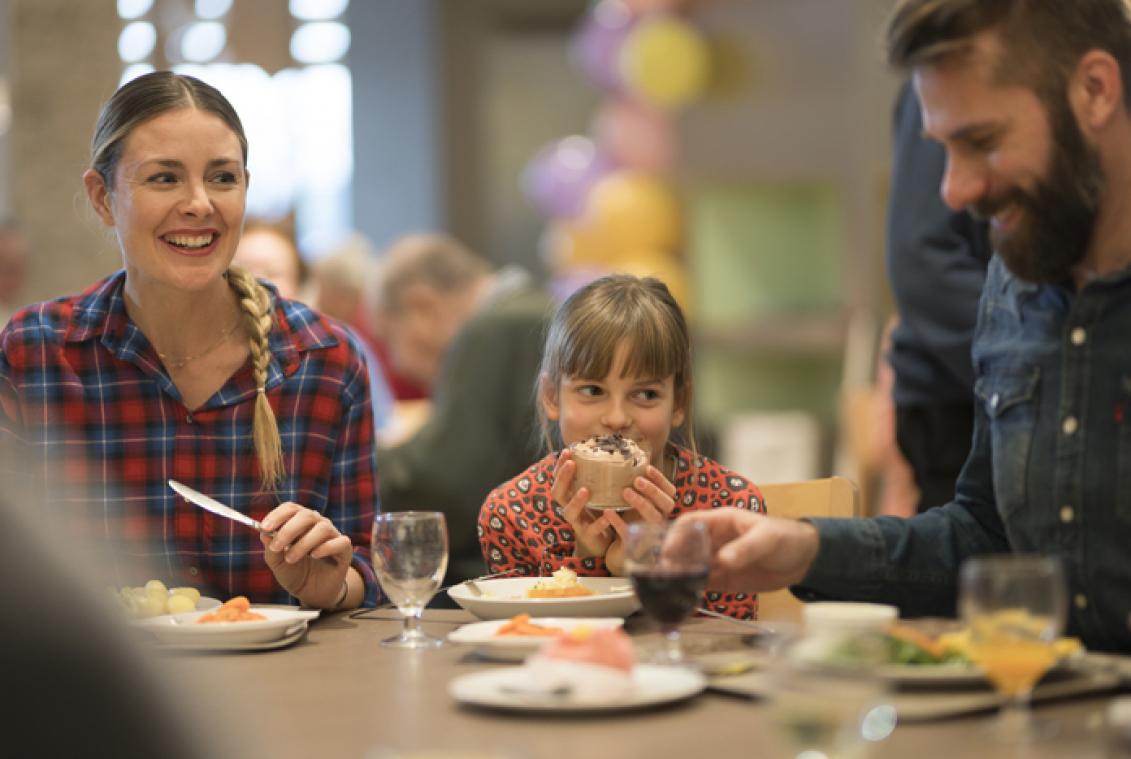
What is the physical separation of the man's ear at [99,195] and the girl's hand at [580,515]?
0.91 m

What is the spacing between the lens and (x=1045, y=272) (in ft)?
6.08

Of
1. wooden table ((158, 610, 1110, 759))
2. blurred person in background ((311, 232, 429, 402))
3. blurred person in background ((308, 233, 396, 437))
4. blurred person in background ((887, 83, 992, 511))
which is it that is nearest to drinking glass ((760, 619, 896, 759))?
wooden table ((158, 610, 1110, 759))

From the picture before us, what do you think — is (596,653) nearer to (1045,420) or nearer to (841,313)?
(1045,420)

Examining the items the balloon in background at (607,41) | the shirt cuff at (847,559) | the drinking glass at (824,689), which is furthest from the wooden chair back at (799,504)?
the balloon in background at (607,41)

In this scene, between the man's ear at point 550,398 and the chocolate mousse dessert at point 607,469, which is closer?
the chocolate mousse dessert at point 607,469

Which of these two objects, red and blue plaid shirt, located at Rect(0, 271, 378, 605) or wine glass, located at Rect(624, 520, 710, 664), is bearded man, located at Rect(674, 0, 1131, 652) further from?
red and blue plaid shirt, located at Rect(0, 271, 378, 605)

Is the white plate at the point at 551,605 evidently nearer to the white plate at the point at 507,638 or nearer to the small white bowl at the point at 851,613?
the white plate at the point at 507,638

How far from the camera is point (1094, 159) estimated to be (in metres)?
1.80

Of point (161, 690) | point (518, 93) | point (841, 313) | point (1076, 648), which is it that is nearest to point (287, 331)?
point (1076, 648)

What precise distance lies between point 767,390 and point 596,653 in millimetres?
6822

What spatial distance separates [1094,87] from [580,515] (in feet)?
3.29

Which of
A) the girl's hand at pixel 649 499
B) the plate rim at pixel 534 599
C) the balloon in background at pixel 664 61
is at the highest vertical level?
the balloon in background at pixel 664 61

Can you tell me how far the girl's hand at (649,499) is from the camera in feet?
7.24

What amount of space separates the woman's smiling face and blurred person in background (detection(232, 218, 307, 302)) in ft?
6.31
